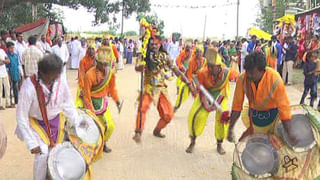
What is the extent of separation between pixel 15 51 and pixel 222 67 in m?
6.75

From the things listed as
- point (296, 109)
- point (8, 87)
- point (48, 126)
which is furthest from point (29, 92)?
point (8, 87)

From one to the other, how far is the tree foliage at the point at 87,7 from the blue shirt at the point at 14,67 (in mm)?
4544

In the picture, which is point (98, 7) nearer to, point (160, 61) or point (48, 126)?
point (160, 61)

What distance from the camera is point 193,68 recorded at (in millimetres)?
8172

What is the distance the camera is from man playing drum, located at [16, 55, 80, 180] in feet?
12.1

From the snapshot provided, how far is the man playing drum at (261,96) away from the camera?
13.3 feet

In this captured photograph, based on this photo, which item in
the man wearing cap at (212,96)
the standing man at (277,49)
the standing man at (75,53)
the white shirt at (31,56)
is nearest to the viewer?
the man wearing cap at (212,96)

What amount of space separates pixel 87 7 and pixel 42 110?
52.1 ft

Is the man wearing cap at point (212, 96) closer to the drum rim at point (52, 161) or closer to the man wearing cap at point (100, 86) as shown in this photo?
the man wearing cap at point (100, 86)

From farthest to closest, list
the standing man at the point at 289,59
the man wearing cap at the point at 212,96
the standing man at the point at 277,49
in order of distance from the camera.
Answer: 1. the standing man at the point at 289,59
2. the standing man at the point at 277,49
3. the man wearing cap at the point at 212,96

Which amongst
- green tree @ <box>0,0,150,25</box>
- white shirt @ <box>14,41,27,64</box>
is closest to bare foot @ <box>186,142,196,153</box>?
white shirt @ <box>14,41,27,64</box>

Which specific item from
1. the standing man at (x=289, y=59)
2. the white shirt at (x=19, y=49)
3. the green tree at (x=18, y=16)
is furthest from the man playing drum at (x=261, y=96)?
the green tree at (x=18, y=16)

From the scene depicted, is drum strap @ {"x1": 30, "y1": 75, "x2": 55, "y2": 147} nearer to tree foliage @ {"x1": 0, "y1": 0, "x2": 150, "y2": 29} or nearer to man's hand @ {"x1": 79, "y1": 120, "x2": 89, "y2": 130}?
man's hand @ {"x1": 79, "y1": 120, "x2": 89, "y2": 130}

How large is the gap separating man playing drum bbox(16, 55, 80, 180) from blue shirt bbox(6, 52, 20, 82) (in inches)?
261
